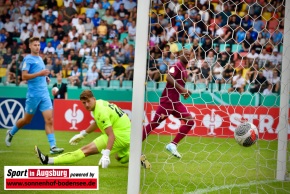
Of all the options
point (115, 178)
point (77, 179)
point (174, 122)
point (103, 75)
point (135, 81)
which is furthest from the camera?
point (103, 75)

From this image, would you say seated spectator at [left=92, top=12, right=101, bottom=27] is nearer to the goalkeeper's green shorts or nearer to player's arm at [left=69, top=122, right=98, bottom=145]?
player's arm at [left=69, top=122, right=98, bottom=145]

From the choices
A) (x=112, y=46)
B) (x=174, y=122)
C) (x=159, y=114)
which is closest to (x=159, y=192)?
A: (x=159, y=114)

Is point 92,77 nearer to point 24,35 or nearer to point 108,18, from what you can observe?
point 108,18

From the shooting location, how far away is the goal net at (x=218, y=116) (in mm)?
5719

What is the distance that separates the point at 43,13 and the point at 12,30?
34.9 inches

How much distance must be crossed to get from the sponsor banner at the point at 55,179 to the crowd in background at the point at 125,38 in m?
5.16

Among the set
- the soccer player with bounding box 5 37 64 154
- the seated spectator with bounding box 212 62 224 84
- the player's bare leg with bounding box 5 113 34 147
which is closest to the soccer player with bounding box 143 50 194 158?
the soccer player with bounding box 5 37 64 154

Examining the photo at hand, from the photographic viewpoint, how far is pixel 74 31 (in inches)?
555

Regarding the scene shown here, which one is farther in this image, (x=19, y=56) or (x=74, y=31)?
(x=74, y=31)

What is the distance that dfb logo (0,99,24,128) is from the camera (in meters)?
11.3

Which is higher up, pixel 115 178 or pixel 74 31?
pixel 74 31

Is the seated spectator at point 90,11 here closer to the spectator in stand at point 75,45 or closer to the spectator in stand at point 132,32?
the spectator in stand at point 75,45

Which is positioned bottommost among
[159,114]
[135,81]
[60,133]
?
[60,133]

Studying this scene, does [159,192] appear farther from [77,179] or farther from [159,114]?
[159,114]
